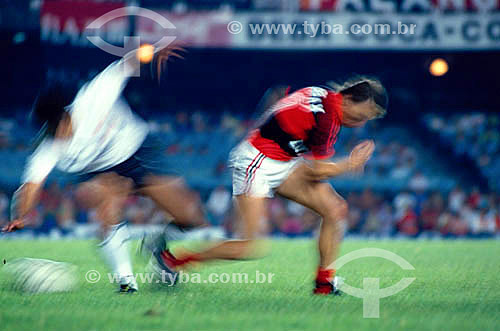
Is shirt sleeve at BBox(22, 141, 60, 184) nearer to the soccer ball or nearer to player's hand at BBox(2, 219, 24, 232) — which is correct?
player's hand at BBox(2, 219, 24, 232)

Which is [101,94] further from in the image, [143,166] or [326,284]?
[326,284]

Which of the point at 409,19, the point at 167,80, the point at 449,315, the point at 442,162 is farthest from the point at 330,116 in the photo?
the point at 167,80

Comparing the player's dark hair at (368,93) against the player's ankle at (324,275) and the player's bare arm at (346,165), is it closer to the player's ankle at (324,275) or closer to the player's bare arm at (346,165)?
the player's bare arm at (346,165)

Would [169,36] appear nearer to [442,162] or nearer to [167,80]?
[167,80]

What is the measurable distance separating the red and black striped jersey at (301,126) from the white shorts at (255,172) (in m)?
0.06

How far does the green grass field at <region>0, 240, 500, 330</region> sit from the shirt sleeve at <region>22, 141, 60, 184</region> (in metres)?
0.96

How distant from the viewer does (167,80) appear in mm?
25719

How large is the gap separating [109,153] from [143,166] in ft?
1.04

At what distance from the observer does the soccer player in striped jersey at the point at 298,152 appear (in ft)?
Result: 20.6

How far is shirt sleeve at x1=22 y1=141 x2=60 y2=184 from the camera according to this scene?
5.88 m

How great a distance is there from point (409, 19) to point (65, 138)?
1533 cm

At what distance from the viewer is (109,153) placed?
6.48 meters

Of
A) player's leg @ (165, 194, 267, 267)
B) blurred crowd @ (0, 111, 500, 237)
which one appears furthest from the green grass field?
blurred crowd @ (0, 111, 500, 237)

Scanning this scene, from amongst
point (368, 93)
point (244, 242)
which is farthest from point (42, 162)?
point (368, 93)
